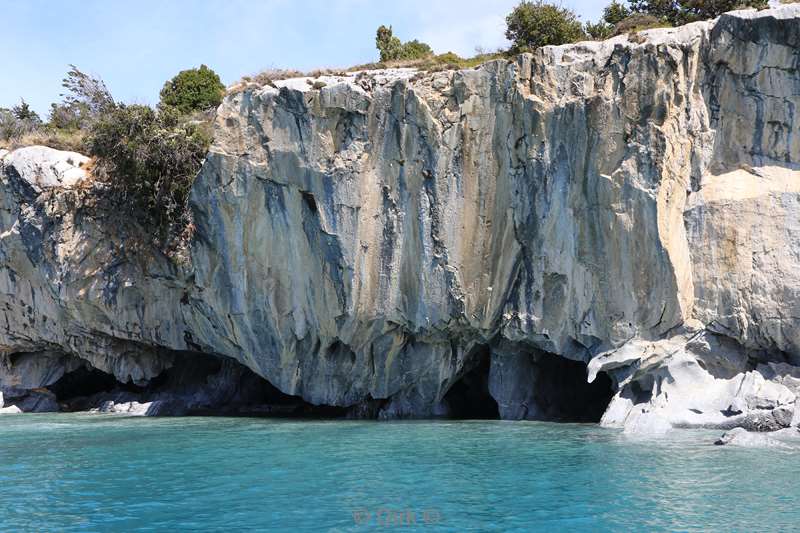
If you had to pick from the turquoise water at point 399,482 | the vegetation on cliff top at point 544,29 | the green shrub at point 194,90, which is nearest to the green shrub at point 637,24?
the vegetation on cliff top at point 544,29

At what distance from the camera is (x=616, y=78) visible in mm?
22938

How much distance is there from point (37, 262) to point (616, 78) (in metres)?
21.7

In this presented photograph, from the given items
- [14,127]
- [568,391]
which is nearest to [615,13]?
[568,391]

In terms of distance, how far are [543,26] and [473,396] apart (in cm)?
1285

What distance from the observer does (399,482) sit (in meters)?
15.1

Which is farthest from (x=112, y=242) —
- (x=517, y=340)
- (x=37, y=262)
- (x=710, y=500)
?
(x=710, y=500)

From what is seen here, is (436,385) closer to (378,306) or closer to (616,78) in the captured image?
(378,306)

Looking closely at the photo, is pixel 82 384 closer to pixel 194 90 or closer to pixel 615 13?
Result: pixel 194 90

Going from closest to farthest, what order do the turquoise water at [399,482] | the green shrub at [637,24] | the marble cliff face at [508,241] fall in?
the turquoise water at [399,482] < the marble cliff face at [508,241] < the green shrub at [637,24]

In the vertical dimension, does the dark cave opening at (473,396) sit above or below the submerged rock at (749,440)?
above

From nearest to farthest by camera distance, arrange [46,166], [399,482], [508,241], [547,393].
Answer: [399,482], [508,241], [547,393], [46,166]

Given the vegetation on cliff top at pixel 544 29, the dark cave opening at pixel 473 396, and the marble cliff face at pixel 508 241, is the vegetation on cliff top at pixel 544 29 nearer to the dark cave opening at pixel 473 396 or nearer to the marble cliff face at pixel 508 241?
the marble cliff face at pixel 508 241

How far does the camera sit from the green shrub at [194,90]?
36.4 m

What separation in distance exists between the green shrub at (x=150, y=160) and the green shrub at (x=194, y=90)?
766 centimetres
